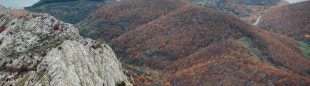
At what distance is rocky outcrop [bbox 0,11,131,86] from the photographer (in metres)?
52.7

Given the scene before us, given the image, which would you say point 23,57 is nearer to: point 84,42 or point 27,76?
point 27,76

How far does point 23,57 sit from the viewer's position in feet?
189

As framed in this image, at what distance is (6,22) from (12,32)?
6479mm

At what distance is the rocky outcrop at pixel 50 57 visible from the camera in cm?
5269

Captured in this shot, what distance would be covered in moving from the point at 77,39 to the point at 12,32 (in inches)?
359

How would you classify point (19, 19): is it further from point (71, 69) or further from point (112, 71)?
point (71, 69)

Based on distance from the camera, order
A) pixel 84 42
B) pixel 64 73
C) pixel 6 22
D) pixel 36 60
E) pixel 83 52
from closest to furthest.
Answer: pixel 64 73, pixel 36 60, pixel 83 52, pixel 84 42, pixel 6 22

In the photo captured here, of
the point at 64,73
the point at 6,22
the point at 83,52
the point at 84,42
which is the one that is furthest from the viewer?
the point at 6,22

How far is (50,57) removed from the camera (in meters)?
54.6

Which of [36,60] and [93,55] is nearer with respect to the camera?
[36,60]

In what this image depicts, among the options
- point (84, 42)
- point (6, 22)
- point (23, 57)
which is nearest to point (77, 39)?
point (84, 42)

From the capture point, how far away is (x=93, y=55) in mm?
63375

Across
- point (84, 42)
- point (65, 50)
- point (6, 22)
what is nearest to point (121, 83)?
point (84, 42)

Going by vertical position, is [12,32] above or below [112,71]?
above
